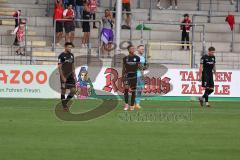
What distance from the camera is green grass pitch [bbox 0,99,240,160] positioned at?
50.2ft

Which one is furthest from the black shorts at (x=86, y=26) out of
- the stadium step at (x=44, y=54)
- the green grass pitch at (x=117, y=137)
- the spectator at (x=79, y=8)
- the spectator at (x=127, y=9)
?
the green grass pitch at (x=117, y=137)

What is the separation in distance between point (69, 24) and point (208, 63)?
10314mm

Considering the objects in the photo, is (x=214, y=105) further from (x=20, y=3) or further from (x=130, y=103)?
(x=20, y=3)

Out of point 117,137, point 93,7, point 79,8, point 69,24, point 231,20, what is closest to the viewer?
point 117,137

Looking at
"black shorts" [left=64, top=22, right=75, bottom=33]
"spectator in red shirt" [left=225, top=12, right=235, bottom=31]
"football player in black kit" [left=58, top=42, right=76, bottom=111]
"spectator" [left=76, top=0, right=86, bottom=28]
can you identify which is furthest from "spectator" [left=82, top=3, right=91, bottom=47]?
"football player in black kit" [left=58, top=42, right=76, bottom=111]

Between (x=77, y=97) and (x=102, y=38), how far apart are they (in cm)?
466

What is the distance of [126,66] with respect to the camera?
26.8 meters

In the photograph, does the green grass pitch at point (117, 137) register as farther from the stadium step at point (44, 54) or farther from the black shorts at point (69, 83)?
the stadium step at point (44, 54)

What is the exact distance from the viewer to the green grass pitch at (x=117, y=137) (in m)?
15.3

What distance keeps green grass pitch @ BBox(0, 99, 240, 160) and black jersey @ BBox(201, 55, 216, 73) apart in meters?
A: 3.58

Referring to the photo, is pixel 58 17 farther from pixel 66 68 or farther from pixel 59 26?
pixel 66 68

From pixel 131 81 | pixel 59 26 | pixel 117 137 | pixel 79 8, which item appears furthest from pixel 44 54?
pixel 117 137

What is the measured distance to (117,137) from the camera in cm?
1806

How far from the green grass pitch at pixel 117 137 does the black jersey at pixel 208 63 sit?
3.58 metres
